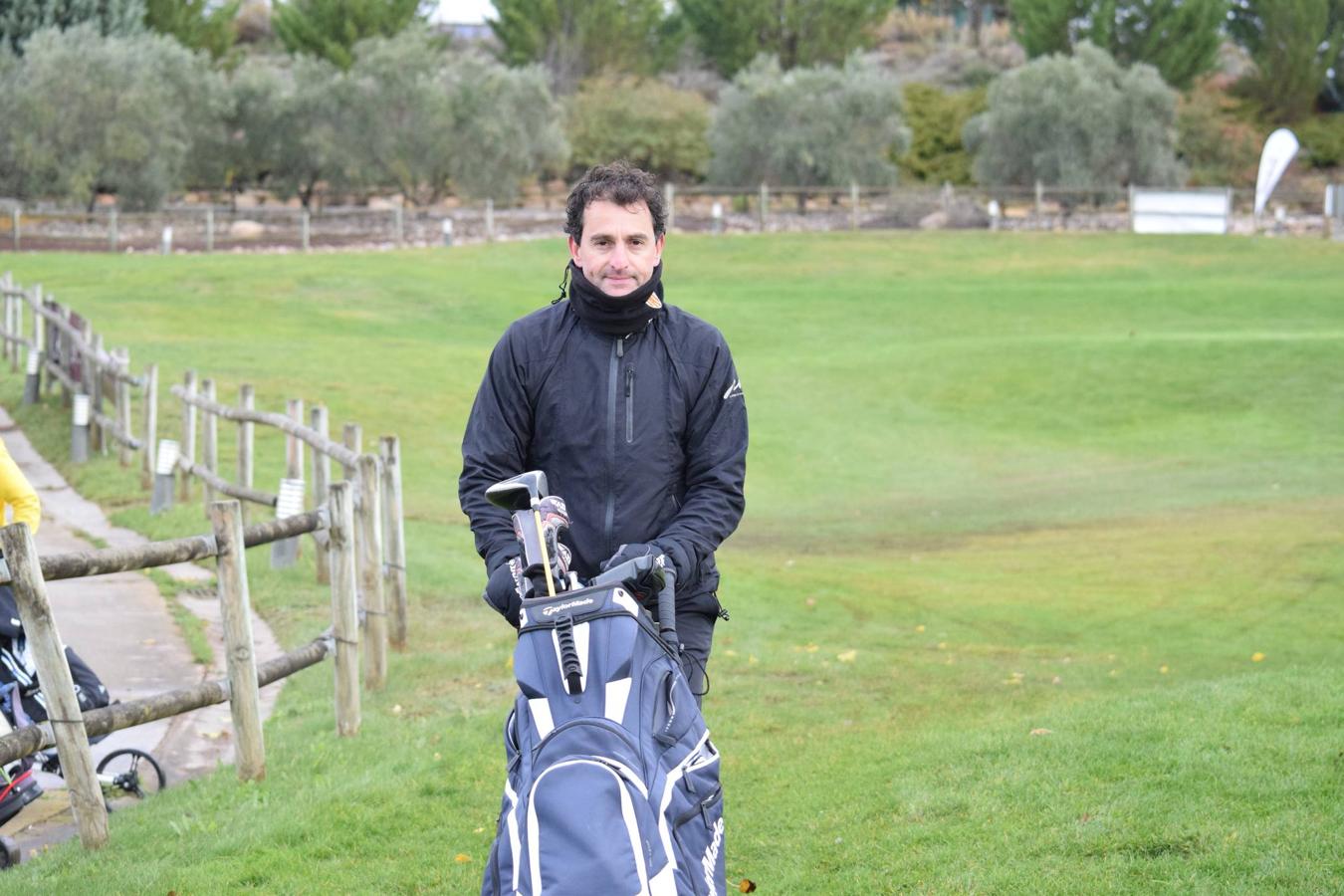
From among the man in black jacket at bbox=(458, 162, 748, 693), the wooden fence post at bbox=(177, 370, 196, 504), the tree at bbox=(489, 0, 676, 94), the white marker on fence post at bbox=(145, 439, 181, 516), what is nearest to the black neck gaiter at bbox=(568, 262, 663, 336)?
the man in black jacket at bbox=(458, 162, 748, 693)

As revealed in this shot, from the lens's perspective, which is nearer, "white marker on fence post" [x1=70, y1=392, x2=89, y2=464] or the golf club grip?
the golf club grip

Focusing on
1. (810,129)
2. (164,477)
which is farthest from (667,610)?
(810,129)

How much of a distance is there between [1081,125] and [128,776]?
176 feet

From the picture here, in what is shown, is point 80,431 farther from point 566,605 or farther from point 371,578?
point 566,605

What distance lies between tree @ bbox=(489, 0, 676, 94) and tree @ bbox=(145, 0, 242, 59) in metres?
11.6

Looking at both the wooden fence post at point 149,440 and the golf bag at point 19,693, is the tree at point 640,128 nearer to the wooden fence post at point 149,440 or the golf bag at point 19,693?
the wooden fence post at point 149,440

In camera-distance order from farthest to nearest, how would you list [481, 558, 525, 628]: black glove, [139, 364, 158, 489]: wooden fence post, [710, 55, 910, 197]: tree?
[710, 55, 910, 197]: tree, [139, 364, 158, 489]: wooden fence post, [481, 558, 525, 628]: black glove

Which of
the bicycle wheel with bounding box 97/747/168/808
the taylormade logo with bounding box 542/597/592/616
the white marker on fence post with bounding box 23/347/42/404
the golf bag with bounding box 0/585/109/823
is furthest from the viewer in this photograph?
the white marker on fence post with bounding box 23/347/42/404

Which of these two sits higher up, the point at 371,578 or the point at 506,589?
the point at 506,589

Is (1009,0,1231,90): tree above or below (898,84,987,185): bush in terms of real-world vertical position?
above

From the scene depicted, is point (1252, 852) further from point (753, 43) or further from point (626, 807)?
point (753, 43)

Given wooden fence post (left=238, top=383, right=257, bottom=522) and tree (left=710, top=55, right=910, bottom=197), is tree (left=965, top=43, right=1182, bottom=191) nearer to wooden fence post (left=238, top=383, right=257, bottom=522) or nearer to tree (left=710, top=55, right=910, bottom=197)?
tree (left=710, top=55, right=910, bottom=197)

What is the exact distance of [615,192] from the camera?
14.8ft

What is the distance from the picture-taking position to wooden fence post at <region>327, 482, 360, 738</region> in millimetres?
8141
